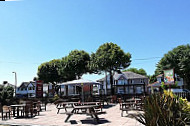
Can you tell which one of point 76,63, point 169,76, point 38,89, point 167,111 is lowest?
point 38,89

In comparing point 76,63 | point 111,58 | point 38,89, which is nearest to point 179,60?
point 111,58

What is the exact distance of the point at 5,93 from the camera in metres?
22.0

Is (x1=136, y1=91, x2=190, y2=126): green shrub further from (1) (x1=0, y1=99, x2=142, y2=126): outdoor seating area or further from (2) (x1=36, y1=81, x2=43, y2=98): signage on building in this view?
(2) (x1=36, y1=81, x2=43, y2=98): signage on building

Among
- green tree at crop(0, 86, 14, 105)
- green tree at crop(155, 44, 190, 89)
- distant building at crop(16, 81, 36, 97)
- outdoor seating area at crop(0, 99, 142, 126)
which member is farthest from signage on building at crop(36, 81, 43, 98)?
distant building at crop(16, 81, 36, 97)

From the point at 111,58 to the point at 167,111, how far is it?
80.6 ft

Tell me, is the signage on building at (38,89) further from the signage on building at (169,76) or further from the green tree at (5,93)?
the signage on building at (169,76)

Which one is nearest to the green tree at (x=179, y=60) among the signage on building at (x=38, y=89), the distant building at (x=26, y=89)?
the signage on building at (x=38, y=89)

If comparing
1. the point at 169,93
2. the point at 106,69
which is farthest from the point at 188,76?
the point at 169,93

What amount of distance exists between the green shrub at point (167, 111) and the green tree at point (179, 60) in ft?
93.0

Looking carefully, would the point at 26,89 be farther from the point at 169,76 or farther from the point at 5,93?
the point at 169,76

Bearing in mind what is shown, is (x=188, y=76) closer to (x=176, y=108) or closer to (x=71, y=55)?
(x=71, y=55)

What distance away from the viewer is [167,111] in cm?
325

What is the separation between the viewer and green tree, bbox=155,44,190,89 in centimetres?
2922

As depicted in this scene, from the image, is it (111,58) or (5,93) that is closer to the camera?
(5,93)
